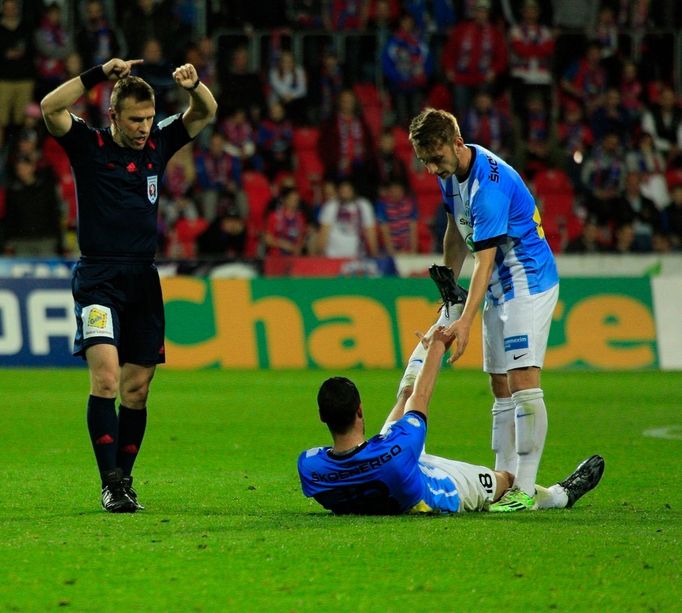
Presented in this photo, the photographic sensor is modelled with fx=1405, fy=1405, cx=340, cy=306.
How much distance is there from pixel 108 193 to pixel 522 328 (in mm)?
2239

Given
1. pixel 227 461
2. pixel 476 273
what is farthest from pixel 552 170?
pixel 476 273

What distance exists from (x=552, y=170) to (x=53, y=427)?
1148 cm

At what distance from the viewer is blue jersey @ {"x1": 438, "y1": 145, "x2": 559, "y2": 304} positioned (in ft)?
23.3

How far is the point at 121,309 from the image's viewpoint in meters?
7.27

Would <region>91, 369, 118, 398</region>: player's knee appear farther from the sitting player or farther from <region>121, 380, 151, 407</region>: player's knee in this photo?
the sitting player

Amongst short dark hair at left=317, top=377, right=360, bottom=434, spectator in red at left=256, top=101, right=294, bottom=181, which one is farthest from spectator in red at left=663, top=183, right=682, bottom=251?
short dark hair at left=317, top=377, right=360, bottom=434

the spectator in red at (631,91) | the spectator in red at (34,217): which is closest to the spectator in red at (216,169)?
the spectator in red at (34,217)

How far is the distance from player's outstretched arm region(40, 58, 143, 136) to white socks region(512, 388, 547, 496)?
103 inches

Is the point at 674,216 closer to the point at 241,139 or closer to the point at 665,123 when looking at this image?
the point at 665,123

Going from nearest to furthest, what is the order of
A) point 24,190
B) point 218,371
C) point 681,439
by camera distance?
point 681,439 → point 218,371 → point 24,190

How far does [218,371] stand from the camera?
17453 millimetres

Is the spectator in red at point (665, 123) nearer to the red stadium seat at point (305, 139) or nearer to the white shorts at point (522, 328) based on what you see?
the red stadium seat at point (305, 139)

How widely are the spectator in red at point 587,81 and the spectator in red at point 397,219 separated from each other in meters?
4.32

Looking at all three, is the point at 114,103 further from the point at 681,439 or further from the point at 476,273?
the point at 681,439
